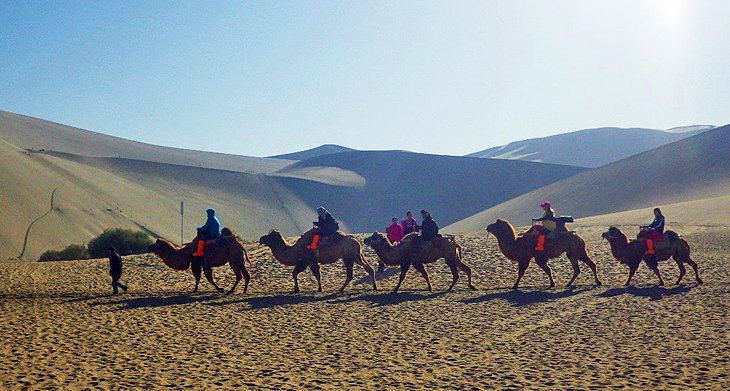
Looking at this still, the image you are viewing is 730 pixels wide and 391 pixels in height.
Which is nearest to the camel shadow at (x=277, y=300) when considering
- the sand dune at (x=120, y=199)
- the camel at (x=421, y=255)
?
the camel at (x=421, y=255)

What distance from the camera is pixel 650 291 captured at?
16641 mm

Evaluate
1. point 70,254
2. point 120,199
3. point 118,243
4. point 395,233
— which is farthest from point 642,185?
point 395,233

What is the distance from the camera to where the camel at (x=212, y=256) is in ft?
57.8

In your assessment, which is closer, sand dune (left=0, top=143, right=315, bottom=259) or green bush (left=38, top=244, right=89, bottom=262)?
green bush (left=38, top=244, right=89, bottom=262)

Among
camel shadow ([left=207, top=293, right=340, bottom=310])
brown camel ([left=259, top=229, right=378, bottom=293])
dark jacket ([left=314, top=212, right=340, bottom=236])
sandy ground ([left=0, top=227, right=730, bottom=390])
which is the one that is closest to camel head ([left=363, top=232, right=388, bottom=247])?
brown camel ([left=259, top=229, right=378, bottom=293])

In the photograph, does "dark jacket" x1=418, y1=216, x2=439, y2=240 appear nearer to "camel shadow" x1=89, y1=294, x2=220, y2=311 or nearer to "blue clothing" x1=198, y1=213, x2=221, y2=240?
"blue clothing" x1=198, y1=213, x2=221, y2=240

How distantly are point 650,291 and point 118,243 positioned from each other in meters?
28.4

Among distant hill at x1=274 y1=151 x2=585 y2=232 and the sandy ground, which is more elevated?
Result: distant hill at x1=274 y1=151 x2=585 y2=232

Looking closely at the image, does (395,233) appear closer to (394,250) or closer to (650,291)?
(394,250)

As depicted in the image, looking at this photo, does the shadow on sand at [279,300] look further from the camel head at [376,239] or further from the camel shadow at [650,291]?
the camel shadow at [650,291]

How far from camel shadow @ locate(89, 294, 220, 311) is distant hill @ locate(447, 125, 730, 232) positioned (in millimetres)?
58505

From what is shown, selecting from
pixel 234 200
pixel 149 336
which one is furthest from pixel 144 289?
pixel 234 200

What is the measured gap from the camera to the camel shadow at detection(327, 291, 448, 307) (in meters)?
15.6

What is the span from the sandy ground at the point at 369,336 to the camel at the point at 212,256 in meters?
0.66
